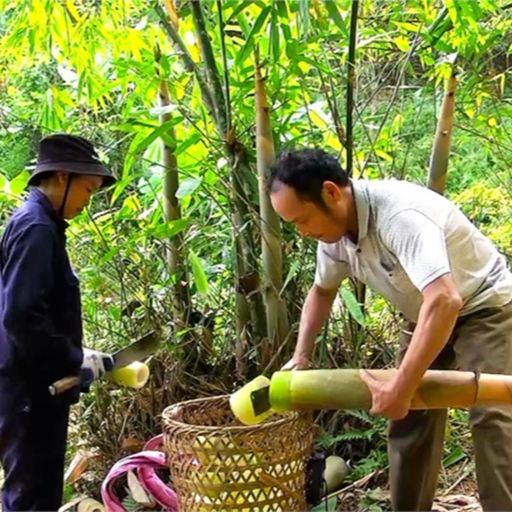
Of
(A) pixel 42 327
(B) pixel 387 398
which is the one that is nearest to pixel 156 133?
(A) pixel 42 327

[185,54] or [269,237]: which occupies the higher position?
[185,54]

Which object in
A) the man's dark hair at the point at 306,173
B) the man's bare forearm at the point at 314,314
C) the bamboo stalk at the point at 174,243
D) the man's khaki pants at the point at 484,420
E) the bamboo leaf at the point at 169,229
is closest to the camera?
the man's dark hair at the point at 306,173

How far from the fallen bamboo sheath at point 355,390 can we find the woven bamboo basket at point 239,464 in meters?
0.51

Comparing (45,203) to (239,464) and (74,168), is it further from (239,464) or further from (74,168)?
(239,464)

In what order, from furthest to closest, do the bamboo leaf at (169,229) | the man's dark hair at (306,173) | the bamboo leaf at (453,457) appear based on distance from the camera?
the bamboo leaf at (453,457) < the bamboo leaf at (169,229) < the man's dark hair at (306,173)

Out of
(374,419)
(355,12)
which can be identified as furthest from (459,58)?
(374,419)

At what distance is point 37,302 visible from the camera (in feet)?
5.62

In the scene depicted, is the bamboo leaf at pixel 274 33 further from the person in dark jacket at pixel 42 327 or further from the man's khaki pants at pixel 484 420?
the man's khaki pants at pixel 484 420

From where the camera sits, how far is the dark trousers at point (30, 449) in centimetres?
180

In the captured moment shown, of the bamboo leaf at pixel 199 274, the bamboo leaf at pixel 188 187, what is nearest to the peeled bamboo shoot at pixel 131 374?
the bamboo leaf at pixel 199 274

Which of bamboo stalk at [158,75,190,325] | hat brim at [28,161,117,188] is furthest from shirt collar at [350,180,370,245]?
bamboo stalk at [158,75,190,325]

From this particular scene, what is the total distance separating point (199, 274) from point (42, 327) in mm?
721

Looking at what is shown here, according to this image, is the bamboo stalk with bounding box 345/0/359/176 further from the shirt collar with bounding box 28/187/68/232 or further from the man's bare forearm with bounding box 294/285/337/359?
the shirt collar with bounding box 28/187/68/232

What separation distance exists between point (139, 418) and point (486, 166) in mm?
2204
